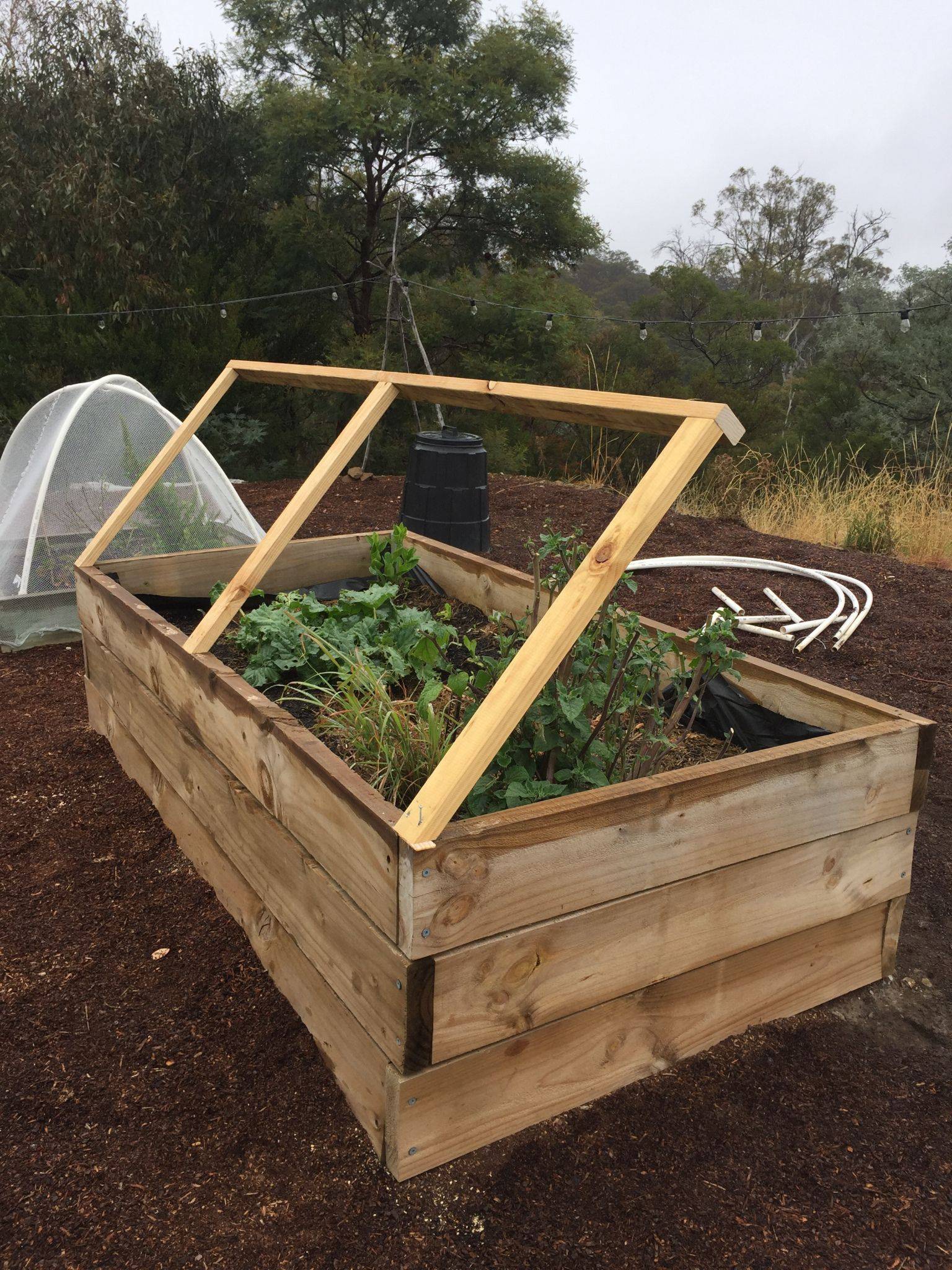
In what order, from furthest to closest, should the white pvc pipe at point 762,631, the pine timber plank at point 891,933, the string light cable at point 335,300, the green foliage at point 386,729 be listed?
1. the string light cable at point 335,300
2. the white pvc pipe at point 762,631
3. the pine timber plank at point 891,933
4. the green foliage at point 386,729

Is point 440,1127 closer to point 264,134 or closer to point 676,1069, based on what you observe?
point 676,1069

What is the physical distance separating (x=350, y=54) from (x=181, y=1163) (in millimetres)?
11725

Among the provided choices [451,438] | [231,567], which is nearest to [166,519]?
[231,567]

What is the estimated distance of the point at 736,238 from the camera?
2662 centimetres

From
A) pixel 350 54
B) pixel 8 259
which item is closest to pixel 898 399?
pixel 350 54

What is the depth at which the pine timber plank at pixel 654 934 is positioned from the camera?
1.47m

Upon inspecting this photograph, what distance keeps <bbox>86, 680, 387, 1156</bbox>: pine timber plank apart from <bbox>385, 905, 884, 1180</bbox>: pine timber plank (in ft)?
0.28

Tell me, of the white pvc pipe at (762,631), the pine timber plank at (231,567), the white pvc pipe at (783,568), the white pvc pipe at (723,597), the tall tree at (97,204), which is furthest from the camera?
the tall tree at (97,204)

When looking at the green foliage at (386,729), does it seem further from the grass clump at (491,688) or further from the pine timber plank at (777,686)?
the pine timber plank at (777,686)

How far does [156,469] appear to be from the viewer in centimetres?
309

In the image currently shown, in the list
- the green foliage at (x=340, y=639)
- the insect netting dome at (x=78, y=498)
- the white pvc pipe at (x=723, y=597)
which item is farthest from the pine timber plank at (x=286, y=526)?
the white pvc pipe at (x=723, y=597)

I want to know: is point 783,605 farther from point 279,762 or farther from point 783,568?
point 279,762

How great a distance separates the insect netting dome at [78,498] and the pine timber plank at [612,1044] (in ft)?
10.1

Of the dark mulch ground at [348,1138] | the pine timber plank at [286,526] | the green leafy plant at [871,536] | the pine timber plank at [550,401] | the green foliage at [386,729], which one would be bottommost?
the dark mulch ground at [348,1138]
